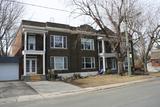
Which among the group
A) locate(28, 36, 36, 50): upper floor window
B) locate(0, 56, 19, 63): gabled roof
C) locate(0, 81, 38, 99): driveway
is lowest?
locate(0, 81, 38, 99): driveway

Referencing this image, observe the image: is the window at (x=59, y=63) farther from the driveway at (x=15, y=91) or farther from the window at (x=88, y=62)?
the driveway at (x=15, y=91)

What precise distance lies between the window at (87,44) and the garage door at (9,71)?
10975mm

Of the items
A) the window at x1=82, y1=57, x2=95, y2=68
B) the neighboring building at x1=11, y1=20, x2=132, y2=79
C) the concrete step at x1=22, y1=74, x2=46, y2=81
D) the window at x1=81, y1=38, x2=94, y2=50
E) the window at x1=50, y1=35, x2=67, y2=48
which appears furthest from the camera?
the window at x1=81, y1=38, x2=94, y2=50

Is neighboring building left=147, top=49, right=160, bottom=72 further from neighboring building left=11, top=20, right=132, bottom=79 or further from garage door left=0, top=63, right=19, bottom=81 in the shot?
garage door left=0, top=63, right=19, bottom=81

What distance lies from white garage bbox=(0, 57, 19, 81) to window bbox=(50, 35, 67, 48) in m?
5.66

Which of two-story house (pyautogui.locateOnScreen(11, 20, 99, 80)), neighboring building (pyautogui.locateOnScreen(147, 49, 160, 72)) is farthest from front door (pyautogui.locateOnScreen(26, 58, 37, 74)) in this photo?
neighboring building (pyautogui.locateOnScreen(147, 49, 160, 72))

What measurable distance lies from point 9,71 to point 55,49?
23.0ft

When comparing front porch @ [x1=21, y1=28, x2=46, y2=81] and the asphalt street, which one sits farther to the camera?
front porch @ [x1=21, y1=28, x2=46, y2=81]

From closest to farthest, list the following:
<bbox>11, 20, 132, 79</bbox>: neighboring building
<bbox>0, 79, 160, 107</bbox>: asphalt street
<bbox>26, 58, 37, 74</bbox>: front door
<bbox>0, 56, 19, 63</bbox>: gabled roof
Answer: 1. <bbox>0, 79, 160, 107</bbox>: asphalt street
2. <bbox>0, 56, 19, 63</bbox>: gabled roof
3. <bbox>11, 20, 132, 79</bbox>: neighboring building
4. <bbox>26, 58, 37, 74</bbox>: front door

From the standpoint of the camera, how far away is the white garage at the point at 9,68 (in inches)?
1262

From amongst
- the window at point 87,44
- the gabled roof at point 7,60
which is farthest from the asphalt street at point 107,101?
the window at point 87,44

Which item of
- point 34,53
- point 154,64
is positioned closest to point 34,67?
point 34,53

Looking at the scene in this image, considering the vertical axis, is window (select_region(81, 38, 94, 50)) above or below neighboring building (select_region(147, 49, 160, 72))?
above

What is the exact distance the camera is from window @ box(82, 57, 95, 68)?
1492 inches
